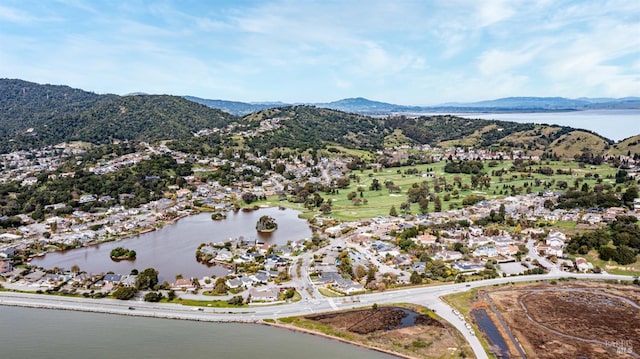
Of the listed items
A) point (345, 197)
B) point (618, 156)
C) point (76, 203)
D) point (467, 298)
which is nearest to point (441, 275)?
point (467, 298)

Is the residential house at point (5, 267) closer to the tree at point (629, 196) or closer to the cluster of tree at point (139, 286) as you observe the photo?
the cluster of tree at point (139, 286)

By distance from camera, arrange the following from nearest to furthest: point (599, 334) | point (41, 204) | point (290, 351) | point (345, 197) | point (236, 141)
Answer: point (290, 351)
point (599, 334)
point (41, 204)
point (345, 197)
point (236, 141)

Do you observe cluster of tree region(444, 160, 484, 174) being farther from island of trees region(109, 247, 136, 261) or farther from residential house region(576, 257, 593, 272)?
island of trees region(109, 247, 136, 261)

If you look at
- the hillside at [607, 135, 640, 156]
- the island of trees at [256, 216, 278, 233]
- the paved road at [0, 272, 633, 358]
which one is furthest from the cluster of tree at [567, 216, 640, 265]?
the hillside at [607, 135, 640, 156]

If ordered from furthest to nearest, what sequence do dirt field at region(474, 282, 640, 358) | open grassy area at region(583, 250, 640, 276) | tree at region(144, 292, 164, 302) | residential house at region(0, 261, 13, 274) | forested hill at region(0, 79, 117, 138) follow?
forested hill at region(0, 79, 117, 138), open grassy area at region(583, 250, 640, 276), residential house at region(0, 261, 13, 274), tree at region(144, 292, 164, 302), dirt field at region(474, 282, 640, 358)

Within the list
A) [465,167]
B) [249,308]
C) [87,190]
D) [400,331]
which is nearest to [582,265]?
[400,331]

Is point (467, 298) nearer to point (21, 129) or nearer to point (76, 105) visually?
point (21, 129)

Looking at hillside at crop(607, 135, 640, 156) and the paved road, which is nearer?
the paved road
